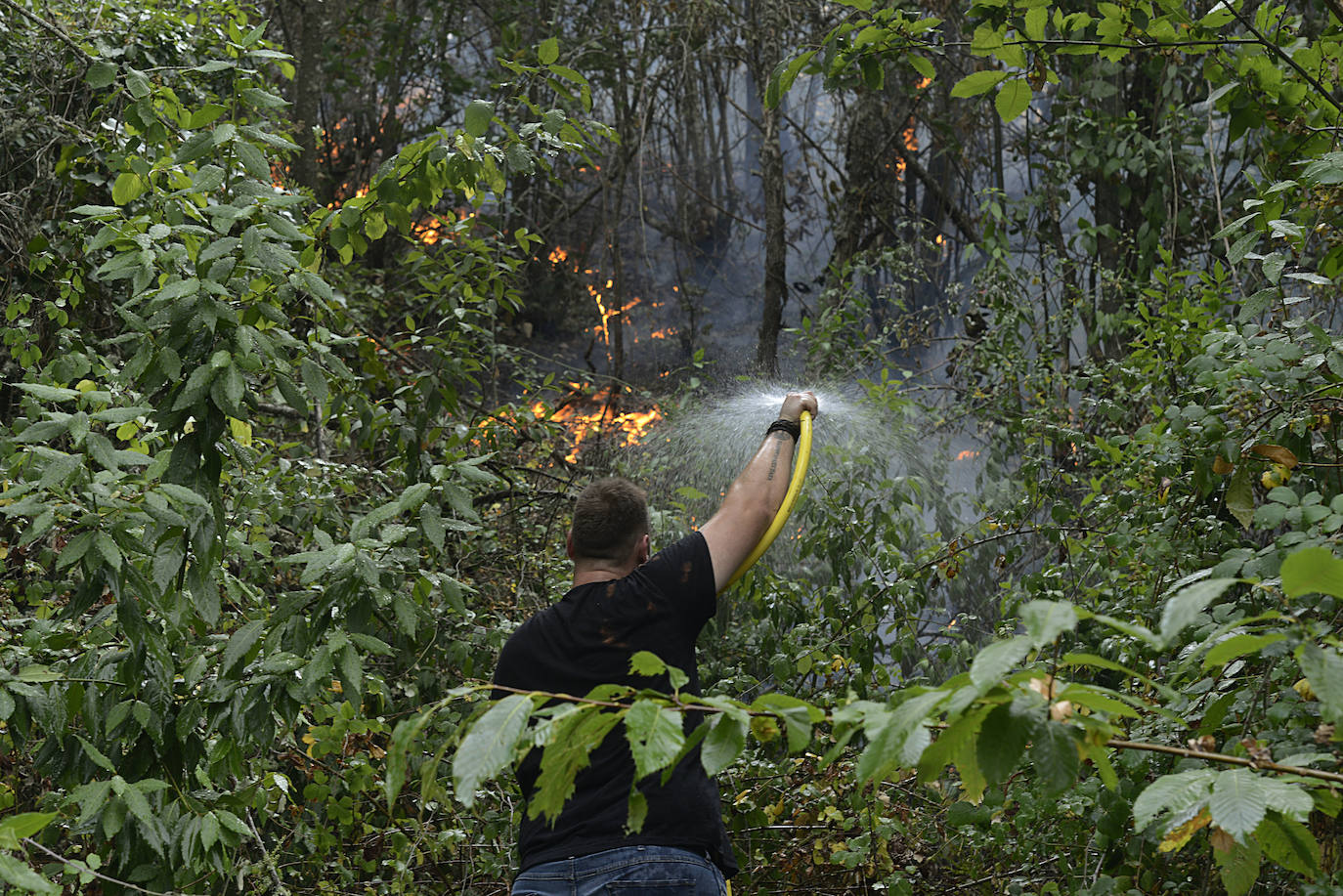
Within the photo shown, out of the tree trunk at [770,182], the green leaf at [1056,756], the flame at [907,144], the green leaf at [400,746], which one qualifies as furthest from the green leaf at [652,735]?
the flame at [907,144]

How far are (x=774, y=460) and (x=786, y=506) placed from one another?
158 mm

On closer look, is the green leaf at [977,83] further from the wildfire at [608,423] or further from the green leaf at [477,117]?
the wildfire at [608,423]

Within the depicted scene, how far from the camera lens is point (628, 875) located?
236cm

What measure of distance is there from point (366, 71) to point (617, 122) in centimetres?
246

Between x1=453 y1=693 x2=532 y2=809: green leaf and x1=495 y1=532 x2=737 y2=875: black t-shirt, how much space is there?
115 centimetres

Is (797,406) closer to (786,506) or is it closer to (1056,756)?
(786,506)

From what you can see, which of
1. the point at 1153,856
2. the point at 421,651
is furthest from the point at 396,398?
the point at 1153,856

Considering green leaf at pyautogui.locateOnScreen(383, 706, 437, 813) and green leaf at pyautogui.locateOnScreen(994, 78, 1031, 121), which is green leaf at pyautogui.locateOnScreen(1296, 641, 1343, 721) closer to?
green leaf at pyautogui.locateOnScreen(383, 706, 437, 813)

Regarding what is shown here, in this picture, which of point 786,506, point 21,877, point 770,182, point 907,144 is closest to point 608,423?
point 770,182

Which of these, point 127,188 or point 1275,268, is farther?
point 127,188

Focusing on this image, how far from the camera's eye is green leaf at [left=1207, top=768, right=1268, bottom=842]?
43.4 inches

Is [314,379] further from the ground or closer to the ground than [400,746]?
further from the ground

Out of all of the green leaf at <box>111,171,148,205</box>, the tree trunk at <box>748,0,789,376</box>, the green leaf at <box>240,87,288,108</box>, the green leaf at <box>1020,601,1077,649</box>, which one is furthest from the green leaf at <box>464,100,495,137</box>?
the tree trunk at <box>748,0,789,376</box>

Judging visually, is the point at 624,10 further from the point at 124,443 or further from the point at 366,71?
the point at 124,443
